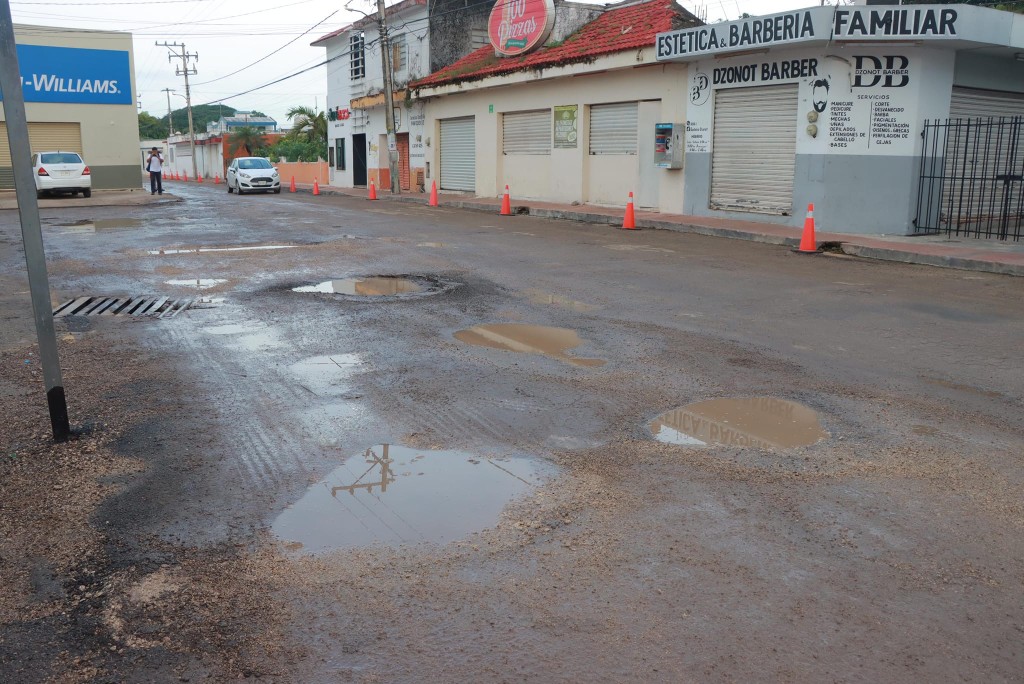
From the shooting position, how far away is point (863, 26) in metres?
15.0

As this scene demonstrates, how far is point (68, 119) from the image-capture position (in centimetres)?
3180

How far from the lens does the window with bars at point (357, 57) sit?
1489 inches

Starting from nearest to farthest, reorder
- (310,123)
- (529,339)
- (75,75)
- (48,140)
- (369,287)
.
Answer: (529,339), (369,287), (75,75), (48,140), (310,123)

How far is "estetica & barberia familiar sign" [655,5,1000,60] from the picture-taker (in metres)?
14.3

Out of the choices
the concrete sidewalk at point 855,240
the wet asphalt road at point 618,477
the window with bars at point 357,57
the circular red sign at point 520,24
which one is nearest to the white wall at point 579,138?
the concrete sidewalk at point 855,240

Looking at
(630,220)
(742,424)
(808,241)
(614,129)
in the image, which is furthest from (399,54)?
(742,424)

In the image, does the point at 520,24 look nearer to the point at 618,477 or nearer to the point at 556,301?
the point at 556,301

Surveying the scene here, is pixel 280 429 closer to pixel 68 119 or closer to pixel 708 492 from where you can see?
pixel 708 492

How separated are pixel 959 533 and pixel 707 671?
5.27 ft

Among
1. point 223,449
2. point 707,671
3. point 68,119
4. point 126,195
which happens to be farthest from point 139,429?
point 68,119

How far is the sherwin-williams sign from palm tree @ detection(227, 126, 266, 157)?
3196 cm

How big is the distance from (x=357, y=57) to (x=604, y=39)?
18.9 meters

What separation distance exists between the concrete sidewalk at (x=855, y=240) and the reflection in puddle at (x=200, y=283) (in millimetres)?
9664

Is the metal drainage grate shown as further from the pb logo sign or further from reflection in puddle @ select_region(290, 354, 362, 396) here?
the pb logo sign
